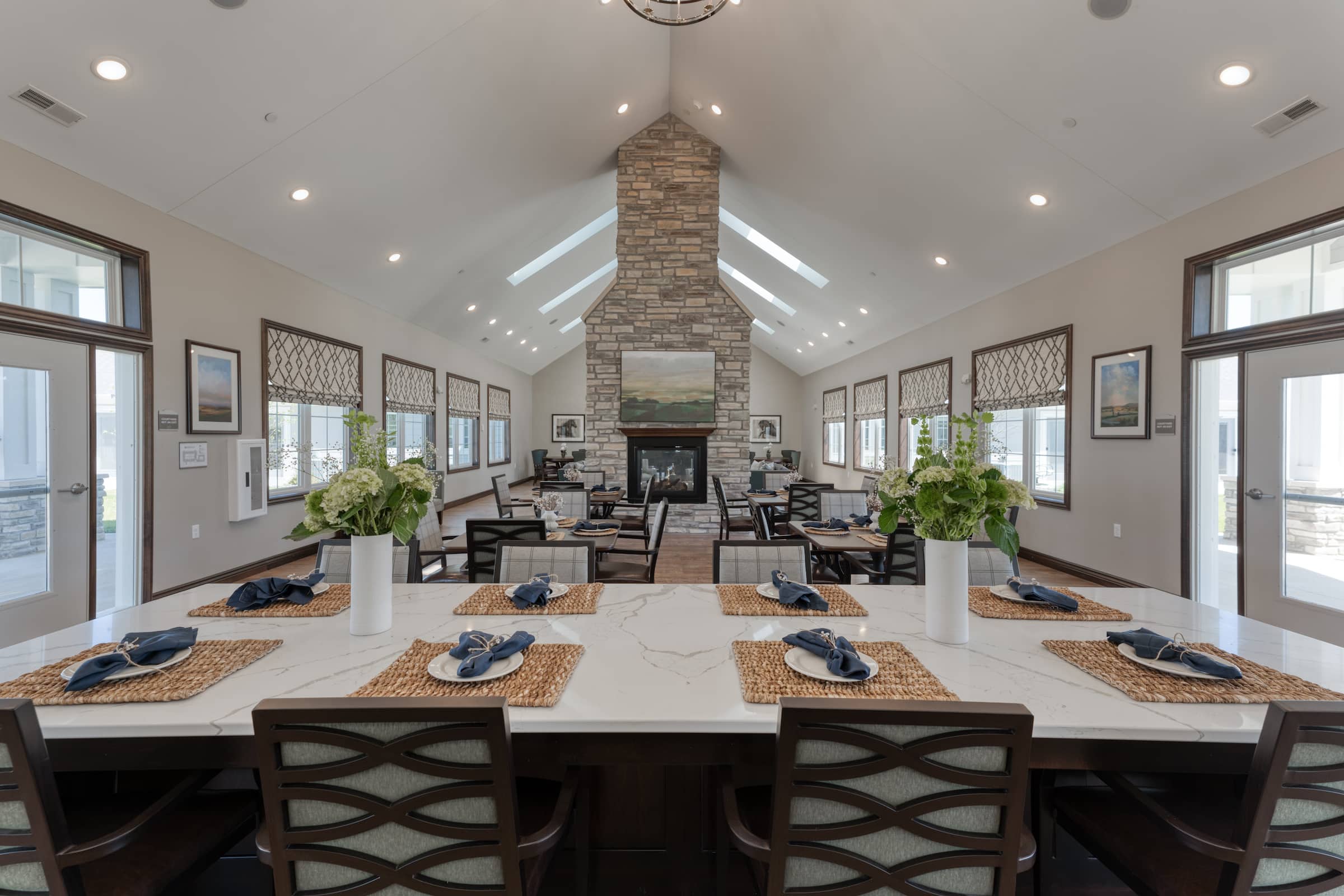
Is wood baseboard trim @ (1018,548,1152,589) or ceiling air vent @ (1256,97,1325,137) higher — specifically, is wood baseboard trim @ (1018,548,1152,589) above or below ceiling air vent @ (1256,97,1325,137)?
below

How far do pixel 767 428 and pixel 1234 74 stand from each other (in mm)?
12704

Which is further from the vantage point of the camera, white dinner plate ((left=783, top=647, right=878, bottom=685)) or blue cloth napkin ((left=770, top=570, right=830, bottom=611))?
blue cloth napkin ((left=770, top=570, right=830, bottom=611))

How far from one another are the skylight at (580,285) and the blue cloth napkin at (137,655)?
10.6 metres

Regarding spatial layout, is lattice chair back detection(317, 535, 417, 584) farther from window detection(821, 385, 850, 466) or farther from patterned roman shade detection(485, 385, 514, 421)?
window detection(821, 385, 850, 466)

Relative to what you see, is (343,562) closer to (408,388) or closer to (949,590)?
(949,590)

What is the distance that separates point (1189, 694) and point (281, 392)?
262 inches

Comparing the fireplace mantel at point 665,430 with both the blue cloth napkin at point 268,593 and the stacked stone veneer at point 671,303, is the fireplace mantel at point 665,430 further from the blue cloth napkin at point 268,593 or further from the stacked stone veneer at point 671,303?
the blue cloth napkin at point 268,593

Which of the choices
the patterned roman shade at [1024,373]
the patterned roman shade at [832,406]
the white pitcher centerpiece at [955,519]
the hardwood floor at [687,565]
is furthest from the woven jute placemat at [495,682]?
the patterned roman shade at [832,406]

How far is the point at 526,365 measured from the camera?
583 inches

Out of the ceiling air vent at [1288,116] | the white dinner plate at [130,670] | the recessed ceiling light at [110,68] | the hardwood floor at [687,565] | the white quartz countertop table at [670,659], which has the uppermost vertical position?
the recessed ceiling light at [110,68]

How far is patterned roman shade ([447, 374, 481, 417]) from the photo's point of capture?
33.7 ft

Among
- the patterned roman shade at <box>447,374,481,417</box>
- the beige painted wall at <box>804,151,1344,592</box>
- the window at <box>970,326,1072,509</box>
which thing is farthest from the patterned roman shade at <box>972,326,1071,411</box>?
the patterned roman shade at <box>447,374,481,417</box>

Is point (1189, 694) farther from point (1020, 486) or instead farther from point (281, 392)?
point (281, 392)

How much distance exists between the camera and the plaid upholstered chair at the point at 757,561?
2.28 m
